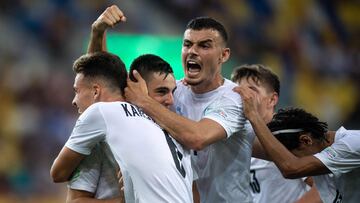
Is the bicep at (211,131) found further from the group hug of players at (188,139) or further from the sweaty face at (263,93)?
the sweaty face at (263,93)

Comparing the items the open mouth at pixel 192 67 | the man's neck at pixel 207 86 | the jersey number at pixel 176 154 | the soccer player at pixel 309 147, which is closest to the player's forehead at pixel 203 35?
the open mouth at pixel 192 67

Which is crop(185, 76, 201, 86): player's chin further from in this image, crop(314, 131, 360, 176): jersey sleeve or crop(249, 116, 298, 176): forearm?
crop(314, 131, 360, 176): jersey sleeve

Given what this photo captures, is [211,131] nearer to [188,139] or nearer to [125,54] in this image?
[188,139]

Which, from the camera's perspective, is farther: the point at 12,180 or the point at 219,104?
the point at 12,180

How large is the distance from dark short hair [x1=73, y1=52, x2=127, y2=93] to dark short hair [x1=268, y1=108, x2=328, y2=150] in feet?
4.11

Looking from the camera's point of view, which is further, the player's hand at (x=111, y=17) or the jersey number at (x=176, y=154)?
the player's hand at (x=111, y=17)

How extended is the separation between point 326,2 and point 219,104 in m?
7.22

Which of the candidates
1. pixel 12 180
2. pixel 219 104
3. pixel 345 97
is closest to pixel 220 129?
pixel 219 104

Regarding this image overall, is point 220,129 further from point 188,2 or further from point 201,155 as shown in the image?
point 188,2

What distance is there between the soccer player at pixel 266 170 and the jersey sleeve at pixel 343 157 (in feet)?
2.13

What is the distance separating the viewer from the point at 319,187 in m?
4.58

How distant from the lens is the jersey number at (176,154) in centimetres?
361

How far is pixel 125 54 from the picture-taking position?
880 centimetres

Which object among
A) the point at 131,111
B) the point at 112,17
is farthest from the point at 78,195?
the point at 112,17
